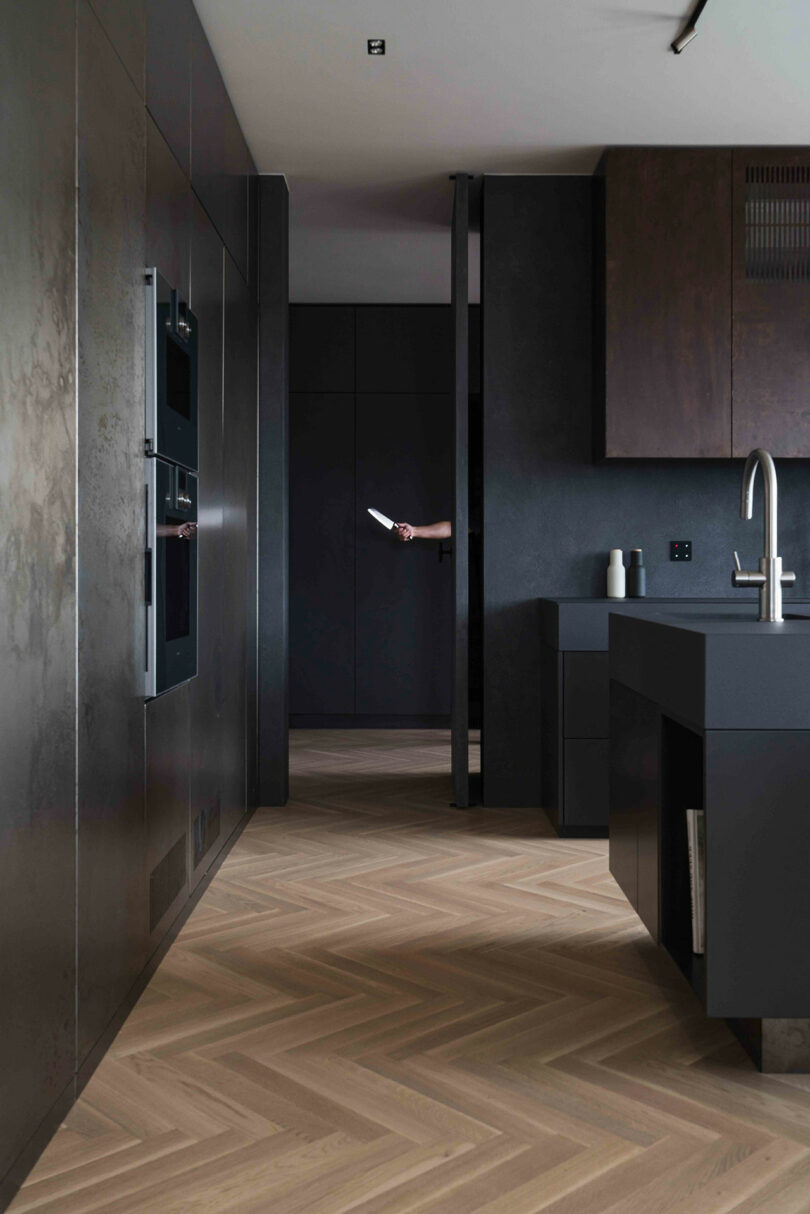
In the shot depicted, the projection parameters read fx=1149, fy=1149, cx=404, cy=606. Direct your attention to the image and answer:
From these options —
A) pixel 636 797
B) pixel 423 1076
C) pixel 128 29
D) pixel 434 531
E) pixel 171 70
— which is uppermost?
A: pixel 171 70

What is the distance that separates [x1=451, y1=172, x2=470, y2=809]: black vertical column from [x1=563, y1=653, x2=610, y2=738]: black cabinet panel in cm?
60

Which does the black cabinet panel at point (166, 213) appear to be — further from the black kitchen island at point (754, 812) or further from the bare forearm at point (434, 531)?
the bare forearm at point (434, 531)

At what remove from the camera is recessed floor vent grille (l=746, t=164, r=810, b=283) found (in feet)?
15.0

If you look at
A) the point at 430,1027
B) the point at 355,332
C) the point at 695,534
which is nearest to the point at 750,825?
the point at 430,1027

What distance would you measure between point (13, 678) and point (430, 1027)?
130cm

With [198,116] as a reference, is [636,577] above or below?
below

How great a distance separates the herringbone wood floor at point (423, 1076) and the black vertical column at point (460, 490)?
124cm

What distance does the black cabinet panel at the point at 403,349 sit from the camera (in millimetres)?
7605

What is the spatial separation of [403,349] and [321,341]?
0.55 meters

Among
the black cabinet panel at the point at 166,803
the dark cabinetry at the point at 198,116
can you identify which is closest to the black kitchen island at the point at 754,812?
the black cabinet panel at the point at 166,803

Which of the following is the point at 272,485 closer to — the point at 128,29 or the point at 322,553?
the point at 128,29

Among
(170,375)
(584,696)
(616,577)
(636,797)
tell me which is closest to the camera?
(636,797)

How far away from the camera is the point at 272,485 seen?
492 cm

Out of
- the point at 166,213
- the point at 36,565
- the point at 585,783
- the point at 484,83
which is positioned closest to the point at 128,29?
the point at 166,213
